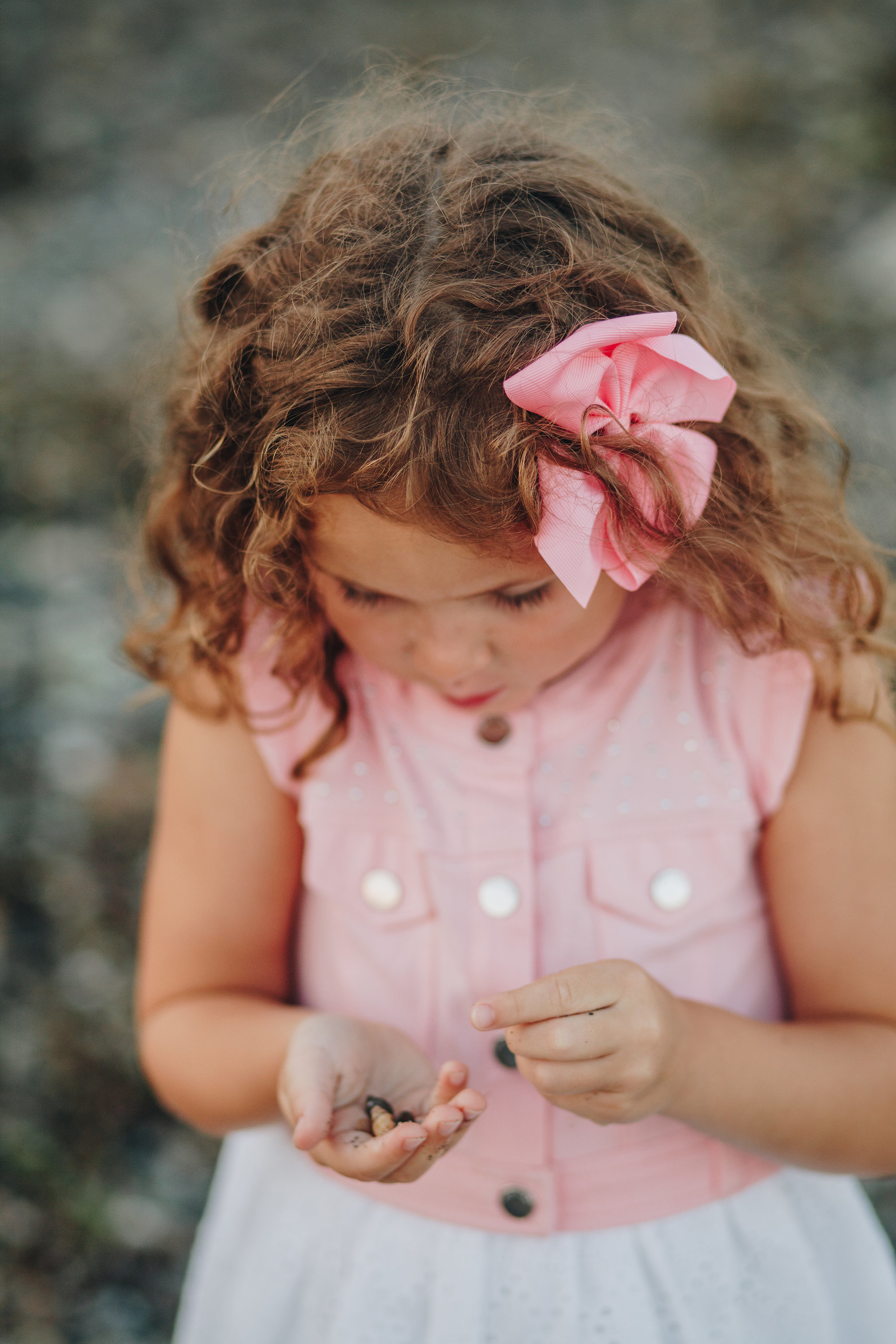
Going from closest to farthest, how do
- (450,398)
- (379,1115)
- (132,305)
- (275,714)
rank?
1. (450,398)
2. (379,1115)
3. (275,714)
4. (132,305)

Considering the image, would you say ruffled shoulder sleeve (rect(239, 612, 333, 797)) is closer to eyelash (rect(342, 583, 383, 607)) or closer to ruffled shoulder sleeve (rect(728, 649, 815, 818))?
eyelash (rect(342, 583, 383, 607))

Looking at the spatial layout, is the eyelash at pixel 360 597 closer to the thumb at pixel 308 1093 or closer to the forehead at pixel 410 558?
the forehead at pixel 410 558

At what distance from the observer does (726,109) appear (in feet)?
12.5

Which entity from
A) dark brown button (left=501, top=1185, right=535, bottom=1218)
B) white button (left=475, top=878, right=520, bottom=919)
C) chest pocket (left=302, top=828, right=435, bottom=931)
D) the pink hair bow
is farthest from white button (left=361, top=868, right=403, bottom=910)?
the pink hair bow

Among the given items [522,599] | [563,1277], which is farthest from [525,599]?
[563,1277]

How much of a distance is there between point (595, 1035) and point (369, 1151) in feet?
0.76

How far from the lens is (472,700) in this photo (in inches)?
45.8

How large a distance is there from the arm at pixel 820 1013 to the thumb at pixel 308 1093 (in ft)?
0.75

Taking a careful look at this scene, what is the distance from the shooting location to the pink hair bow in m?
0.89

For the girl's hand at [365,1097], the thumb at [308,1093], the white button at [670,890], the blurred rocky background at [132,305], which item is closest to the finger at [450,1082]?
the girl's hand at [365,1097]

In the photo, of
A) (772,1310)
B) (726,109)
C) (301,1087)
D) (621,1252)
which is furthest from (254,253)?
(726,109)

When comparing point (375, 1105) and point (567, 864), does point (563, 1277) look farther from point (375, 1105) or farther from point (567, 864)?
point (567, 864)

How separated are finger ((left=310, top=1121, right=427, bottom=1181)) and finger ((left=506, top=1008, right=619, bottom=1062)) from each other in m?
0.12

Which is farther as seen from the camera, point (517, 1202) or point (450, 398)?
point (517, 1202)
